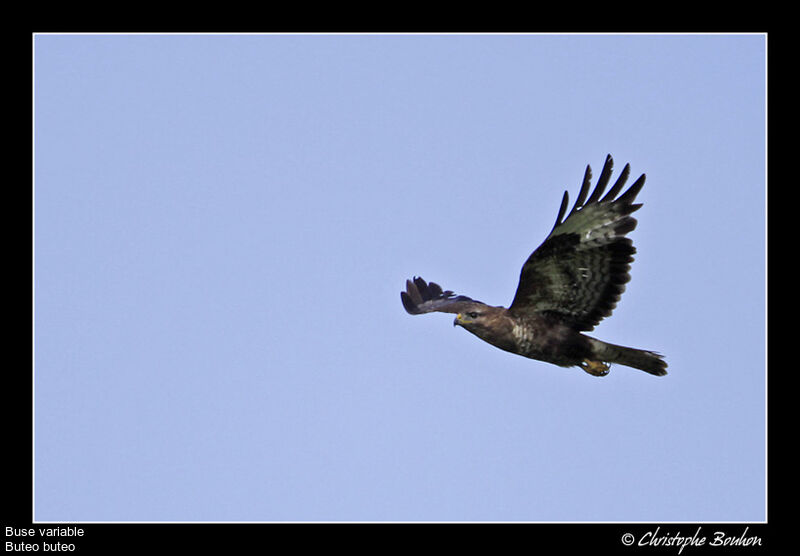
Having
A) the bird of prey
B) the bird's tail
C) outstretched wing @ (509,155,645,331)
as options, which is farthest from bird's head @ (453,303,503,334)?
the bird's tail

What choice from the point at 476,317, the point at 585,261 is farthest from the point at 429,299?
the point at 585,261

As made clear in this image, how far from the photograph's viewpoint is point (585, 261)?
13438 millimetres

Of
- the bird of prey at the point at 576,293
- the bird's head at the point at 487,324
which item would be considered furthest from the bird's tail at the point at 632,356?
the bird's head at the point at 487,324

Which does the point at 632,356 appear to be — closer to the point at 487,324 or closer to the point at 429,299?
the point at 487,324

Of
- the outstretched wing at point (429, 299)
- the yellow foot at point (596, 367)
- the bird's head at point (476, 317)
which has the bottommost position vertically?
the yellow foot at point (596, 367)

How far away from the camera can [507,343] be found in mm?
13656

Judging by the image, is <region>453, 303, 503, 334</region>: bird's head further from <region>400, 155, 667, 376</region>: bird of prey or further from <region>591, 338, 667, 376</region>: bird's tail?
<region>591, 338, 667, 376</region>: bird's tail

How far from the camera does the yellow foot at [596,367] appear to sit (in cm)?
1370

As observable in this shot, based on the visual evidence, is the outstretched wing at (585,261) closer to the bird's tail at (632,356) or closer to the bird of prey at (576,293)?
the bird of prey at (576,293)

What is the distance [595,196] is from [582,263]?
74 cm

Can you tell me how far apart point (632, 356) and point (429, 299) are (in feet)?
10.9
